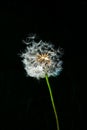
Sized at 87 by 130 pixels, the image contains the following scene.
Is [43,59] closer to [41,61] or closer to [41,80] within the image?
→ [41,61]

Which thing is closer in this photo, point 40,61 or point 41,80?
point 40,61

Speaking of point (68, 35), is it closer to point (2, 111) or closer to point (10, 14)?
point (10, 14)

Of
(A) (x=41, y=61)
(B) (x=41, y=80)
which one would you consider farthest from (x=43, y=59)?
(B) (x=41, y=80)

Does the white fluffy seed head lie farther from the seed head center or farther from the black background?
the black background

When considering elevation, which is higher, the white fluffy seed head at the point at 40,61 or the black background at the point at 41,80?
the black background at the point at 41,80

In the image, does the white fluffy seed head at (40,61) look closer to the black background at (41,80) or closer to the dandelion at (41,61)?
the dandelion at (41,61)

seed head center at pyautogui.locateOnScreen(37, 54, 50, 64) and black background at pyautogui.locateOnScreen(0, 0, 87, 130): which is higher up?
black background at pyautogui.locateOnScreen(0, 0, 87, 130)

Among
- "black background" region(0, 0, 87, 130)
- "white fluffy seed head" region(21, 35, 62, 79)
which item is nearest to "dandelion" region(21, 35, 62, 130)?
"white fluffy seed head" region(21, 35, 62, 79)

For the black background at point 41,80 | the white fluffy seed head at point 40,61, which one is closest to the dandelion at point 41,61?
the white fluffy seed head at point 40,61

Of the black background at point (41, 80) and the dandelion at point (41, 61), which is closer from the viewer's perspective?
the dandelion at point (41, 61)
